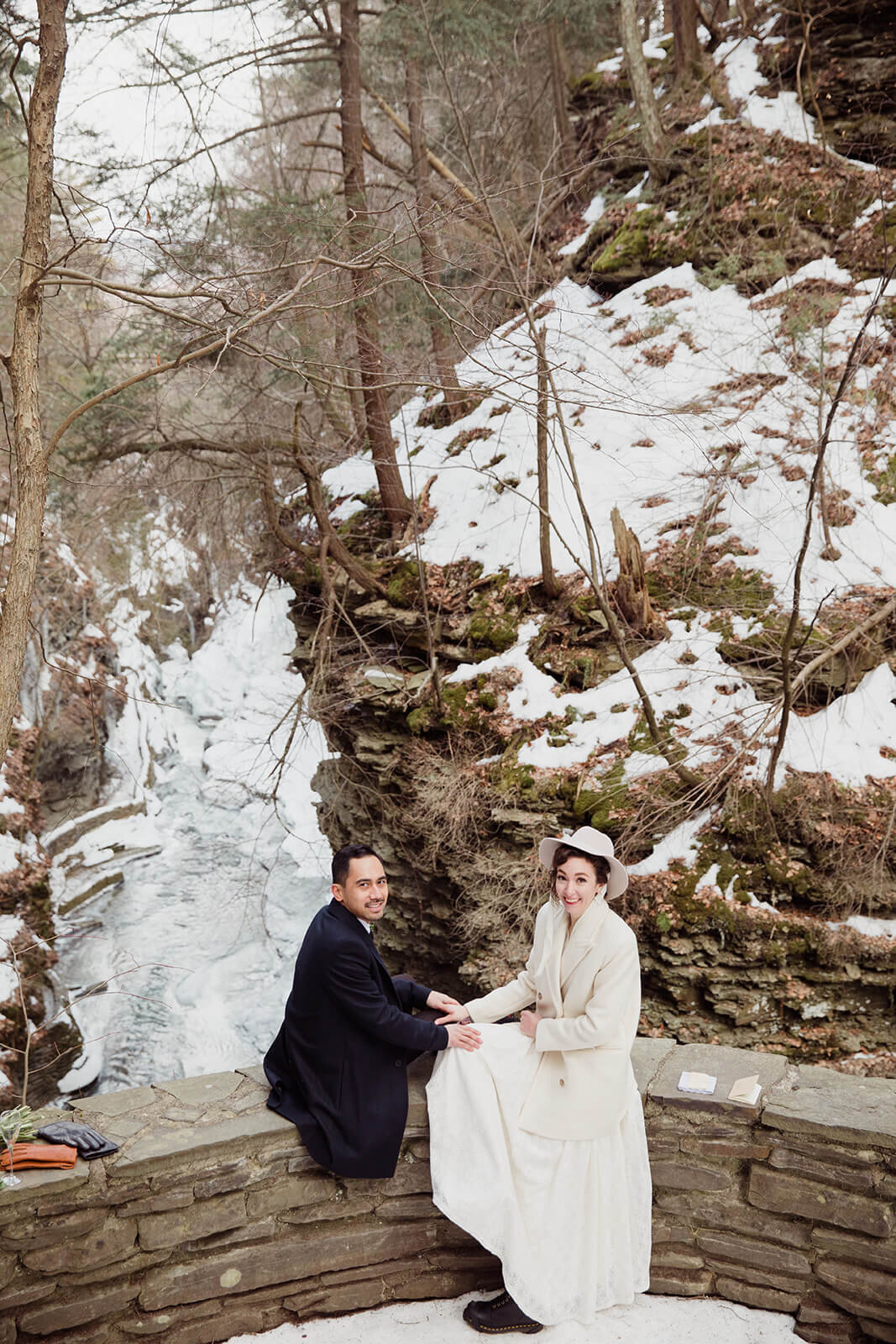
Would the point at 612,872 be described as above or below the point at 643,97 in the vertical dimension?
below

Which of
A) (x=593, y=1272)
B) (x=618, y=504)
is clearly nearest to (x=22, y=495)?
(x=593, y=1272)

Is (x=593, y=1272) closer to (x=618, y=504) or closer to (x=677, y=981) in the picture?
(x=677, y=981)

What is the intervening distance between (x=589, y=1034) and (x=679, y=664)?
15.9ft

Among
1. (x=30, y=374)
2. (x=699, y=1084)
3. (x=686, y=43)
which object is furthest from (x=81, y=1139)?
(x=686, y=43)

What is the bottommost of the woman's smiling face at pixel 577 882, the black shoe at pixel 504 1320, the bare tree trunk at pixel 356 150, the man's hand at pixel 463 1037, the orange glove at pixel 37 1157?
the black shoe at pixel 504 1320

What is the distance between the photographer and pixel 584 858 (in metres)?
3.06

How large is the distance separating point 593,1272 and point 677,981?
338cm

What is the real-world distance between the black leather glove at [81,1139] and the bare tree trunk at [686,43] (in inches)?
534

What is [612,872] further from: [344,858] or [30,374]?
[30,374]

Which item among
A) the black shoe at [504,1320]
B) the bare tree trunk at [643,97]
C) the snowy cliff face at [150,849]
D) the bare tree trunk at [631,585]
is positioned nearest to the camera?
the black shoe at [504,1320]

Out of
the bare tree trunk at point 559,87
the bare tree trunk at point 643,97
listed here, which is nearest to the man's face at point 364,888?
the bare tree trunk at point 643,97

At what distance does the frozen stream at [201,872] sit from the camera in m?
10.3

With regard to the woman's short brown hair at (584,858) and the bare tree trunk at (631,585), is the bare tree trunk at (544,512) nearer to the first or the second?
the bare tree trunk at (631,585)

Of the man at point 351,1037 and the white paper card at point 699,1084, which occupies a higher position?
the man at point 351,1037
